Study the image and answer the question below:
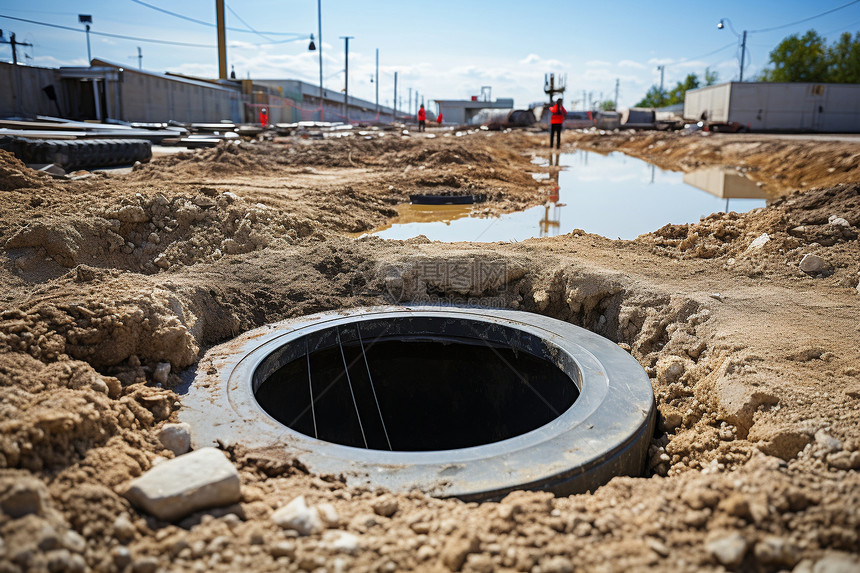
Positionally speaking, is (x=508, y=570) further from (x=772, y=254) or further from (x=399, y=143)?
(x=399, y=143)

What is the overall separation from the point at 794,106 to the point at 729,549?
41.9 meters

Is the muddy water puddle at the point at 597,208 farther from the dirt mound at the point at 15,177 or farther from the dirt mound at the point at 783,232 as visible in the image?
the dirt mound at the point at 15,177

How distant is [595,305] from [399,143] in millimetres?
16722

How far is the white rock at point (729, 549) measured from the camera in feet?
6.03

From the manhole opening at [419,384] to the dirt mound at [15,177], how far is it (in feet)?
20.1

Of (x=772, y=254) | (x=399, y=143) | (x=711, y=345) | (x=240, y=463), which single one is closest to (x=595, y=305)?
(x=711, y=345)

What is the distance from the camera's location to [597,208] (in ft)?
37.7

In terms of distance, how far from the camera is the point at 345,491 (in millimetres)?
2479

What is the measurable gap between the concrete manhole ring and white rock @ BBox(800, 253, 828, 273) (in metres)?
2.51

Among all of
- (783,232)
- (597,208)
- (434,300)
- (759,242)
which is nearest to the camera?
(434,300)

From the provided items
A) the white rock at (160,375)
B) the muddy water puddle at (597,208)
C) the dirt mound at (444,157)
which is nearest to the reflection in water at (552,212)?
the muddy water puddle at (597,208)

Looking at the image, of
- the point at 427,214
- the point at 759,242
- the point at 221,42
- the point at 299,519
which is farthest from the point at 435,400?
the point at 221,42

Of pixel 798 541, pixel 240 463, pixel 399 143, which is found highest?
pixel 399 143

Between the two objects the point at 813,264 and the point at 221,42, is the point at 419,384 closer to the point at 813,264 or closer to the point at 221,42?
the point at 813,264
